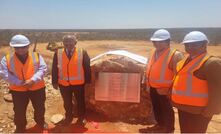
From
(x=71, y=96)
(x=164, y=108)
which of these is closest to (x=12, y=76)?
(x=71, y=96)

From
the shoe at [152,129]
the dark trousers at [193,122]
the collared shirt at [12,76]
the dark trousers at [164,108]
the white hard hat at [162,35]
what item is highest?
the white hard hat at [162,35]

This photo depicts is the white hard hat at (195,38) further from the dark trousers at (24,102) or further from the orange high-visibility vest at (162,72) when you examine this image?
the dark trousers at (24,102)

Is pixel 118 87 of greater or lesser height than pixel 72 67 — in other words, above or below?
below

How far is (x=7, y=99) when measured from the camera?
26.4ft

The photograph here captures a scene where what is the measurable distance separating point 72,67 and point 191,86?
2706mm

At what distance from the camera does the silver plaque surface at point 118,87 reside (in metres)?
6.95

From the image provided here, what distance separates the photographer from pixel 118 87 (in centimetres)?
700

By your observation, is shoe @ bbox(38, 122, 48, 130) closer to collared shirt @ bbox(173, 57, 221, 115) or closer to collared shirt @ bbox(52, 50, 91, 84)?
collared shirt @ bbox(52, 50, 91, 84)

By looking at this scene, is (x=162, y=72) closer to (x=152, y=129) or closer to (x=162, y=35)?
(x=162, y=35)

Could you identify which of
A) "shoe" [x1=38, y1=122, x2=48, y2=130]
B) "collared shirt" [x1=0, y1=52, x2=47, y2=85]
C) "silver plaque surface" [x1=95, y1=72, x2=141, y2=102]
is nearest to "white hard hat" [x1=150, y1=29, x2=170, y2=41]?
"silver plaque surface" [x1=95, y1=72, x2=141, y2=102]

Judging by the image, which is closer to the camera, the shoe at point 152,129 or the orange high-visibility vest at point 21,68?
the orange high-visibility vest at point 21,68

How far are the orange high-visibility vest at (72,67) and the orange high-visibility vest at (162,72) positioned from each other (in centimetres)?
133

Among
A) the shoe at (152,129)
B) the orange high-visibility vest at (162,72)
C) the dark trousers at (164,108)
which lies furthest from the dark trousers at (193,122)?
the shoe at (152,129)

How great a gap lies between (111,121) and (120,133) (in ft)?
2.29
